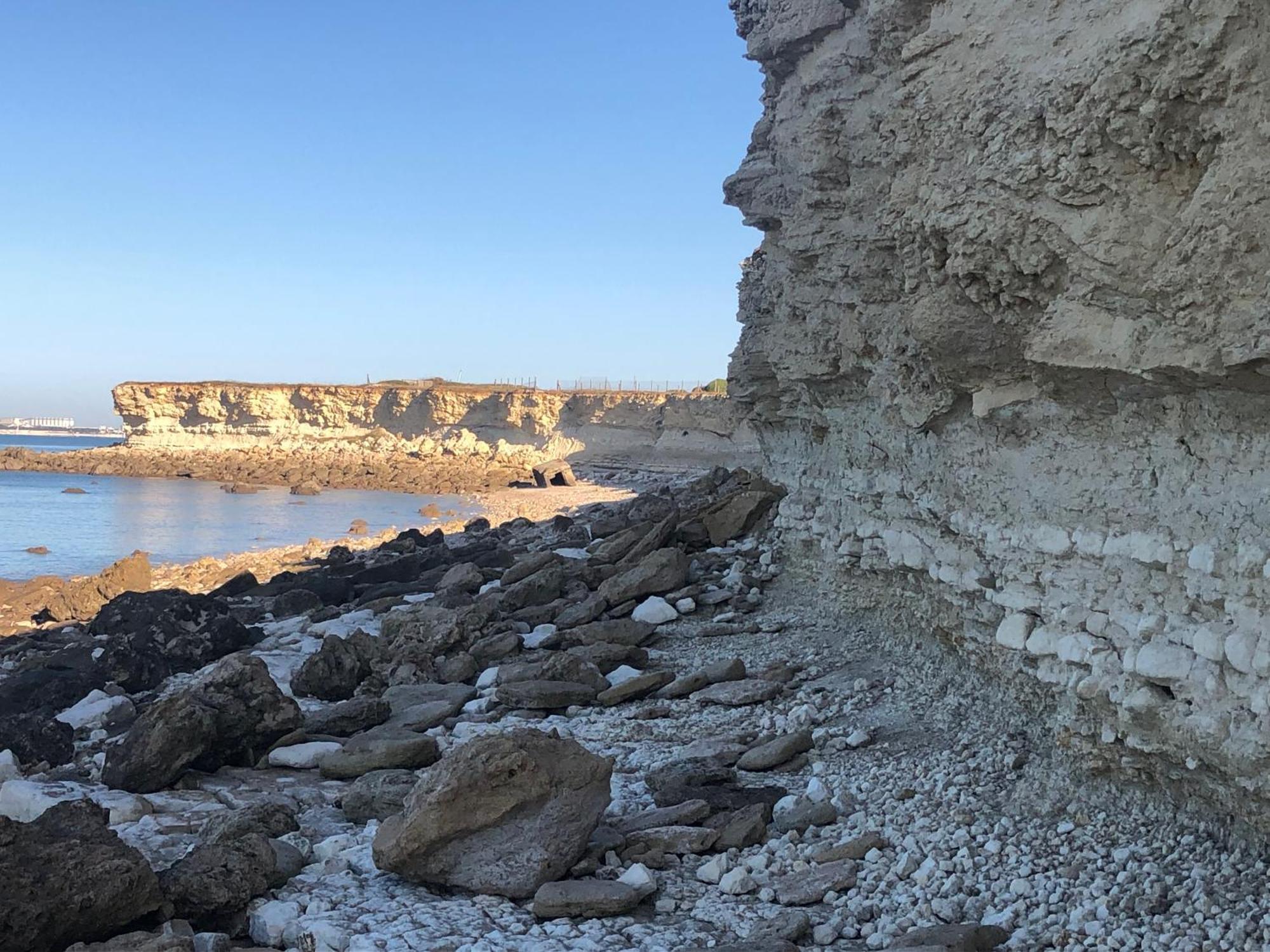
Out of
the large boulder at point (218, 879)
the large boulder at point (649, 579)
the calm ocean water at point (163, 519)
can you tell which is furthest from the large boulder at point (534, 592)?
the calm ocean water at point (163, 519)

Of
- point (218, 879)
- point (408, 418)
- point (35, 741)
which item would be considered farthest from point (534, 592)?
point (408, 418)

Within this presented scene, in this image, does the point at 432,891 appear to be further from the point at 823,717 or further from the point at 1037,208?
the point at 1037,208

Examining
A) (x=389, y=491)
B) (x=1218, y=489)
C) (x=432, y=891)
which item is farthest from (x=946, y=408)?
(x=389, y=491)

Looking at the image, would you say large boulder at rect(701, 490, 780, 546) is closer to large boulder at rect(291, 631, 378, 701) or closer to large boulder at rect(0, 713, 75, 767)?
large boulder at rect(291, 631, 378, 701)

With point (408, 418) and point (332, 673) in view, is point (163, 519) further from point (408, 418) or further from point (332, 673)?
point (332, 673)

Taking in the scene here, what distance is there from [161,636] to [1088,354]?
A: 862 cm

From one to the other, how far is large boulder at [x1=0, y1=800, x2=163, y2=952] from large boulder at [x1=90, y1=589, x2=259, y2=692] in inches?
200

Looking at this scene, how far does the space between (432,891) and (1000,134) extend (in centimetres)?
438

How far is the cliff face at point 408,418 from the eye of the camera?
4894cm

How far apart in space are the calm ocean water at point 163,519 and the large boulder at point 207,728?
56.5ft

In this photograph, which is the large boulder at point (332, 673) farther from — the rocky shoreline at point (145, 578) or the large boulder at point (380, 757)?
Answer: the rocky shoreline at point (145, 578)

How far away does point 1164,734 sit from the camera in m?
4.19

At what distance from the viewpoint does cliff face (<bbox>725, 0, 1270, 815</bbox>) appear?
150 inches

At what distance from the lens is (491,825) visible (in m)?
4.84
